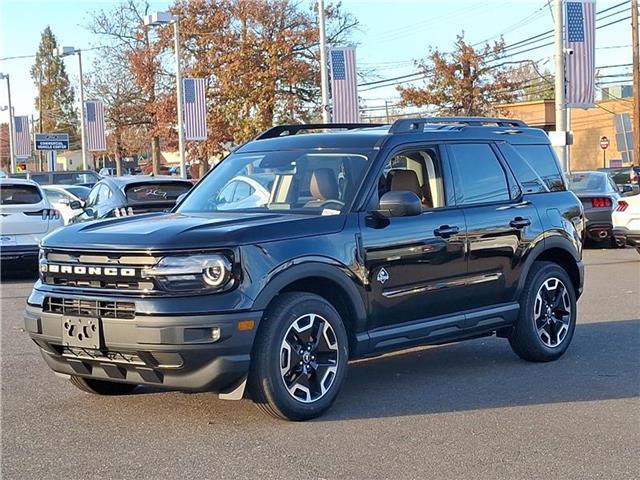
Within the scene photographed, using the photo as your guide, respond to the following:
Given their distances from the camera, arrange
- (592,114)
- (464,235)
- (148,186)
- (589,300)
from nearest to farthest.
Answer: (464,235) → (589,300) → (148,186) → (592,114)

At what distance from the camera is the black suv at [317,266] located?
561 cm

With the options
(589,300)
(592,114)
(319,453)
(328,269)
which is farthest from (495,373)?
(592,114)

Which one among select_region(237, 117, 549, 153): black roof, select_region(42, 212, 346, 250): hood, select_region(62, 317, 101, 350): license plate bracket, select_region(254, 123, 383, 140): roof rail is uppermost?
select_region(254, 123, 383, 140): roof rail

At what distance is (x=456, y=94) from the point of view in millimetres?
45375

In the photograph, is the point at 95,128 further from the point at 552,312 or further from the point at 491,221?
the point at 491,221

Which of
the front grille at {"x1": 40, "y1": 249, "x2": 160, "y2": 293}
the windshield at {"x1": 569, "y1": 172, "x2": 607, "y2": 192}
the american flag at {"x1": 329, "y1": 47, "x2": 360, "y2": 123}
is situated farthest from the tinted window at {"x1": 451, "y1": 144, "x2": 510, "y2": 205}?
the american flag at {"x1": 329, "y1": 47, "x2": 360, "y2": 123}

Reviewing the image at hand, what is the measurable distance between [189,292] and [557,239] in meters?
3.74

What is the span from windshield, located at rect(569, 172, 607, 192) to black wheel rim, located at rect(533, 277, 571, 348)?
11036mm

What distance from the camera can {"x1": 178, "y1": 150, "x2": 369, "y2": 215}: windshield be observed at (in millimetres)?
6633

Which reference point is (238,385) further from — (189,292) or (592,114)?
(592,114)

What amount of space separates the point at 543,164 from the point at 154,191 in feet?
24.1

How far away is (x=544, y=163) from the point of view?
8336 millimetres

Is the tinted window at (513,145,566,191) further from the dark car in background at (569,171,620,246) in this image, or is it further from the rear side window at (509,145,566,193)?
the dark car in background at (569,171,620,246)

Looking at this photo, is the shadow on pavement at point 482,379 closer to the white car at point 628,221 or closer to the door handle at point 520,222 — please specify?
the door handle at point 520,222
